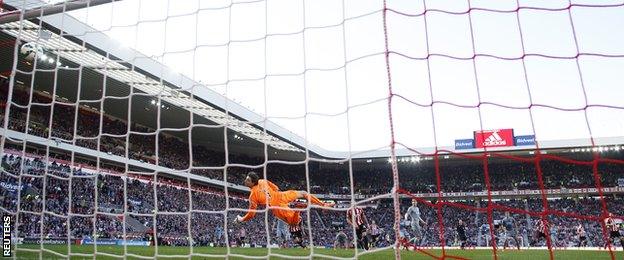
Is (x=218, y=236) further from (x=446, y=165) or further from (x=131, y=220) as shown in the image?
(x=446, y=165)

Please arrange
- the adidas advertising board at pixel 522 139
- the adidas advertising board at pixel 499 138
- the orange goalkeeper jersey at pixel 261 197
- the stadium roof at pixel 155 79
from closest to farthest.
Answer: the stadium roof at pixel 155 79, the orange goalkeeper jersey at pixel 261 197, the adidas advertising board at pixel 499 138, the adidas advertising board at pixel 522 139

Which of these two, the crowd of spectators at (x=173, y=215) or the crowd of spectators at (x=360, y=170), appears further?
the crowd of spectators at (x=360, y=170)

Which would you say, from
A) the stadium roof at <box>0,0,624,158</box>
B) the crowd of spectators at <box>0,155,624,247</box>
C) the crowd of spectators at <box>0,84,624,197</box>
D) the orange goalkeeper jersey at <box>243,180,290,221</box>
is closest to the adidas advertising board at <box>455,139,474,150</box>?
the stadium roof at <box>0,0,624,158</box>

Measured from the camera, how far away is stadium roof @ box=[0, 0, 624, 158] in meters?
5.88

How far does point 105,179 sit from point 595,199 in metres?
35.8

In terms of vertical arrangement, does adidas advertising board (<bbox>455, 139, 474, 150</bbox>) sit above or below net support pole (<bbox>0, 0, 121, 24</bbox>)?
above

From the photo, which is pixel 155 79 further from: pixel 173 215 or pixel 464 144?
pixel 464 144

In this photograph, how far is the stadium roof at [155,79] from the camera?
19.3 ft

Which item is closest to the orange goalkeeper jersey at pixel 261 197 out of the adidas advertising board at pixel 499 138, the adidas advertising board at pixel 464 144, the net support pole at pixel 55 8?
the net support pole at pixel 55 8

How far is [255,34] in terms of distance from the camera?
494 centimetres

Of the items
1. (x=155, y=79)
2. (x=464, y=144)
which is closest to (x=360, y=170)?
(x=464, y=144)

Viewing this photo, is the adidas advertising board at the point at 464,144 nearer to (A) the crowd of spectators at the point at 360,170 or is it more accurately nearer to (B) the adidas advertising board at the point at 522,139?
(B) the adidas advertising board at the point at 522,139

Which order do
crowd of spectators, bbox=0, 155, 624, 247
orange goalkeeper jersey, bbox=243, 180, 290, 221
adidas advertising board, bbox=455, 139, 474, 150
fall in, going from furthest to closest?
1. adidas advertising board, bbox=455, 139, 474, 150
2. crowd of spectators, bbox=0, 155, 624, 247
3. orange goalkeeper jersey, bbox=243, 180, 290, 221

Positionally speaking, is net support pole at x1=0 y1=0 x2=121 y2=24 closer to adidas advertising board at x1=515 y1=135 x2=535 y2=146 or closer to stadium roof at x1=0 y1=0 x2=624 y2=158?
stadium roof at x1=0 y1=0 x2=624 y2=158
